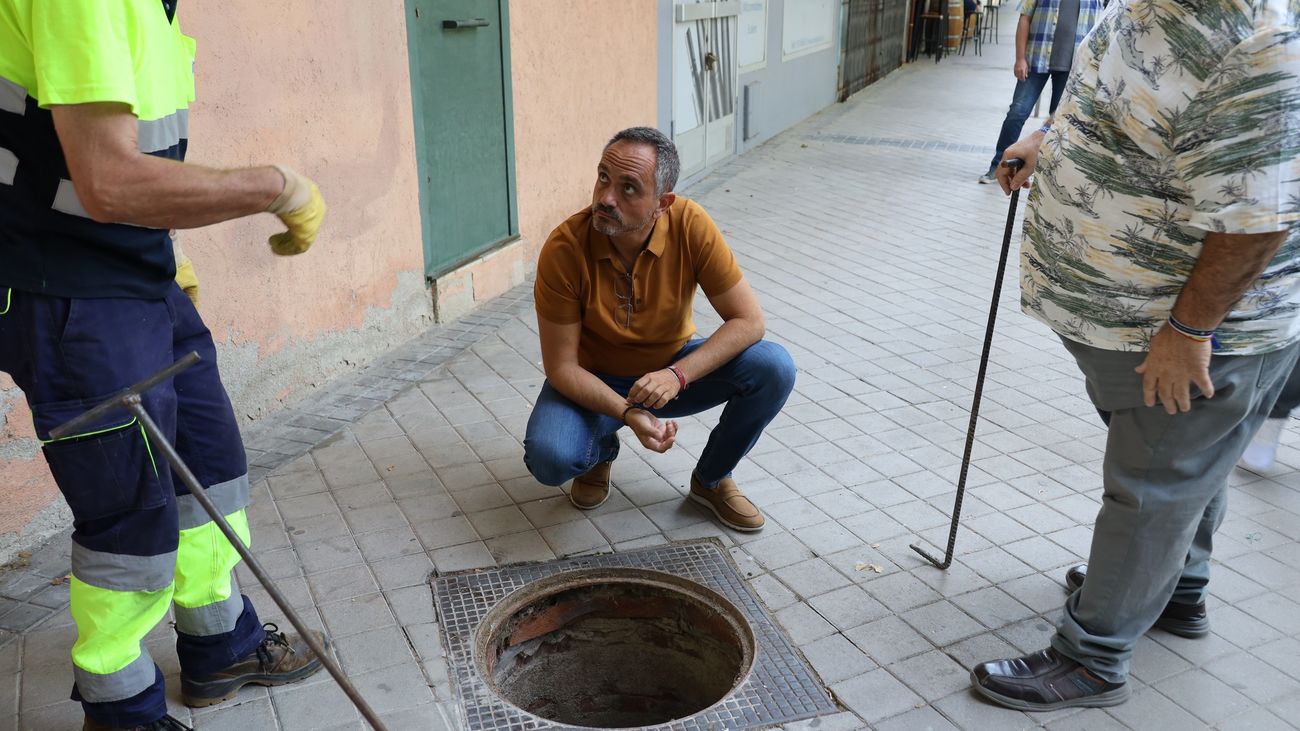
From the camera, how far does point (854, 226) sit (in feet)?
26.4

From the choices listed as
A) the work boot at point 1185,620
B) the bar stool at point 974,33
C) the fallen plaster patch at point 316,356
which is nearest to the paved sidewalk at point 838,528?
the work boot at point 1185,620

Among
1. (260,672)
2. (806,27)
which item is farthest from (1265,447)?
(806,27)

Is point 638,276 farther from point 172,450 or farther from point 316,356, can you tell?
point 316,356

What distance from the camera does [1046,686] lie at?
2824 mm

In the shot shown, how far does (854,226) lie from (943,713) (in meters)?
5.67

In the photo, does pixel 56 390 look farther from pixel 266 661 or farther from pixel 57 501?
pixel 57 501

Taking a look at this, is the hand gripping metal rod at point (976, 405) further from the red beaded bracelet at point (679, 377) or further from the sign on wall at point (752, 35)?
the sign on wall at point (752, 35)

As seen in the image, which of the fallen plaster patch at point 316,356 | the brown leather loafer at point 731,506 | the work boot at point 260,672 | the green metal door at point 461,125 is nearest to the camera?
the work boot at point 260,672

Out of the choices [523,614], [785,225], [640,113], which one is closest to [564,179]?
[640,113]

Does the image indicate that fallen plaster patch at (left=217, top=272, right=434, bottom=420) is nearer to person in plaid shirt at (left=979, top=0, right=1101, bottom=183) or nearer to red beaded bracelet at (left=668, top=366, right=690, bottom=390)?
red beaded bracelet at (left=668, top=366, right=690, bottom=390)

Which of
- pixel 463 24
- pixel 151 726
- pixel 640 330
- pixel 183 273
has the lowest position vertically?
pixel 151 726

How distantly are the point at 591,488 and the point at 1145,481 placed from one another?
6.15 ft

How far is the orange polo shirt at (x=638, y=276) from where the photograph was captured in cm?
344

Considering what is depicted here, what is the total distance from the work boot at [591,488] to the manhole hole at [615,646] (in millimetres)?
423
